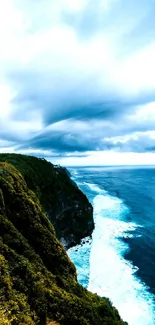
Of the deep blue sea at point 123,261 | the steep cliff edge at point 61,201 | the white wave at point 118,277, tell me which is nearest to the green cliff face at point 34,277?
the white wave at point 118,277

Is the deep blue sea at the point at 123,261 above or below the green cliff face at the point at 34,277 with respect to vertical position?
below

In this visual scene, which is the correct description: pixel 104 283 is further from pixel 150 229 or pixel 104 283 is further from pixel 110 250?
pixel 150 229

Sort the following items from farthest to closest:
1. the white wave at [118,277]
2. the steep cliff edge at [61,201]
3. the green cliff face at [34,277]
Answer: the steep cliff edge at [61,201]
the white wave at [118,277]
the green cliff face at [34,277]

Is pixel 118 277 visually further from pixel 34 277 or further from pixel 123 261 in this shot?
pixel 34 277

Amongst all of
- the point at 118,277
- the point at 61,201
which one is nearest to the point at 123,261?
the point at 118,277

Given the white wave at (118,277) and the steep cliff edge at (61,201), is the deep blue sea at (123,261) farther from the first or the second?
the steep cliff edge at (61,201)

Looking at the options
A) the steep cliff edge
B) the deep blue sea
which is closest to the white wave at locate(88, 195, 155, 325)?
the deep blue sea
